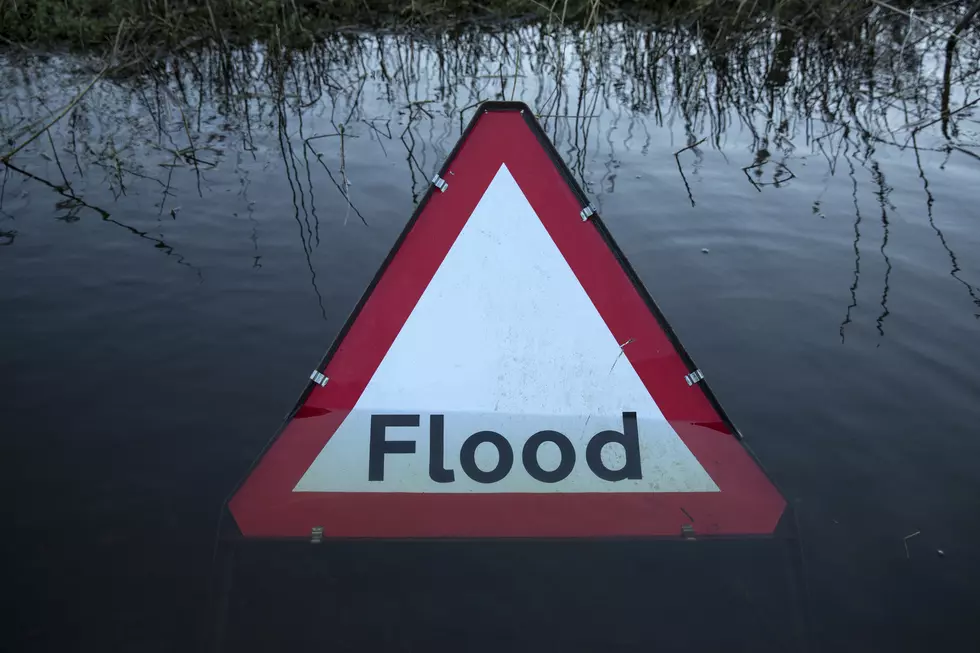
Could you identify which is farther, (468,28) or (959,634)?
(468,28)

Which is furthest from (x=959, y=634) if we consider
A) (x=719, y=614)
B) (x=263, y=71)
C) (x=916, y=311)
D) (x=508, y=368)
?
(x=263, y=71)

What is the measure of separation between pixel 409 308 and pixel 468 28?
9672mm

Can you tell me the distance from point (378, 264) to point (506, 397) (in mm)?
3055

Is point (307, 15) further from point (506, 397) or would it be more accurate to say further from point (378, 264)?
point (506, 397)

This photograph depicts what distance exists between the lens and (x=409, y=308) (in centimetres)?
204

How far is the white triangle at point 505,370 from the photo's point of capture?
2.03 metres

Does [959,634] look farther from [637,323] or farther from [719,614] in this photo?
[637,323]

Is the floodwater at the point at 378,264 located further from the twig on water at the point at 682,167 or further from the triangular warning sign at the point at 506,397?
the triangular warning sign at the point at 506,397

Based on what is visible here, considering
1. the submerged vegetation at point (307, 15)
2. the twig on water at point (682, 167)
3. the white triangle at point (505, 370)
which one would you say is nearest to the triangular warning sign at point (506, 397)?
the white triangle at point (505, 370)

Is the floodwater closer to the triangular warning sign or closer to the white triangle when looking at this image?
the triangular warning sign

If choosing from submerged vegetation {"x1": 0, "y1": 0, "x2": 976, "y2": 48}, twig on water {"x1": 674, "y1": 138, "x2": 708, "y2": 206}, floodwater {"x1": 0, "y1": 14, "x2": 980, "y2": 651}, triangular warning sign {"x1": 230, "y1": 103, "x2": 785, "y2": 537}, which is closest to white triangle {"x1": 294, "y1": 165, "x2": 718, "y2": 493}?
triangular warning sign {"x1": 230, "y1": 103, "x2": 785, "y2": 537}

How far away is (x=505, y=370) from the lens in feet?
6.75

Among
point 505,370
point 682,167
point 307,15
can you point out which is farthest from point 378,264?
point 307,15

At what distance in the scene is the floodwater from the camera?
2516mm
